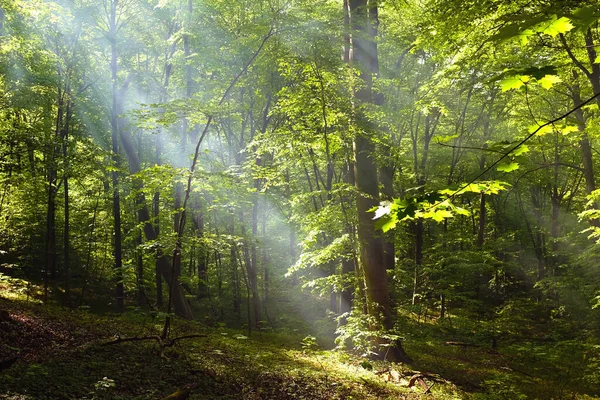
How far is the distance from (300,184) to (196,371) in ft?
44.5

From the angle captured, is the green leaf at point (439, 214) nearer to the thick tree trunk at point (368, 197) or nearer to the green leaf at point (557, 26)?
the green leaf at point (557, 26)

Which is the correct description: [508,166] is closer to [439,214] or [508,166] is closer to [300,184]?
[439,214]

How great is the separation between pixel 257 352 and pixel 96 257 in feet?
47.3

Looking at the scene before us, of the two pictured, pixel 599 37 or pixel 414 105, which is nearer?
pixel 599 37

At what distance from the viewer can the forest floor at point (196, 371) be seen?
16.3ft

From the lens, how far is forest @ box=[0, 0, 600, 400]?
575 cm

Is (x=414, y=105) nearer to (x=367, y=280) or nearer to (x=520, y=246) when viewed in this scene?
(x=367, y=280)

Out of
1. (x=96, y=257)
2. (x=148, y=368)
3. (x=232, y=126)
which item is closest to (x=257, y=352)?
(x=148, y=368)

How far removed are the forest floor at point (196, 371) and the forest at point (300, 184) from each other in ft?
0.17

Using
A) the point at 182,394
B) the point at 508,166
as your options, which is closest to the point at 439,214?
the point at 508,166

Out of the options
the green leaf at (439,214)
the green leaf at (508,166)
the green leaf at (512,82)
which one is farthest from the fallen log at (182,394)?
the green leaf at (512,82)

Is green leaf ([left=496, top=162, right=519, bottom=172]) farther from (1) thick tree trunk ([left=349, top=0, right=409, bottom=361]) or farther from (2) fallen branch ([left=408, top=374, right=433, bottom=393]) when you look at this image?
(2) fallen branch ([left=408, top=374, right=433, bottom=393])

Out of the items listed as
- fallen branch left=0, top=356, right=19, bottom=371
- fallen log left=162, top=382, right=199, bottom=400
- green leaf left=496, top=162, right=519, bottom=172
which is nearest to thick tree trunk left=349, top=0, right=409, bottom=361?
fallen log left=162, top=382, right=199, bottom=400

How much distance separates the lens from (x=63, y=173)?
1145 cm
